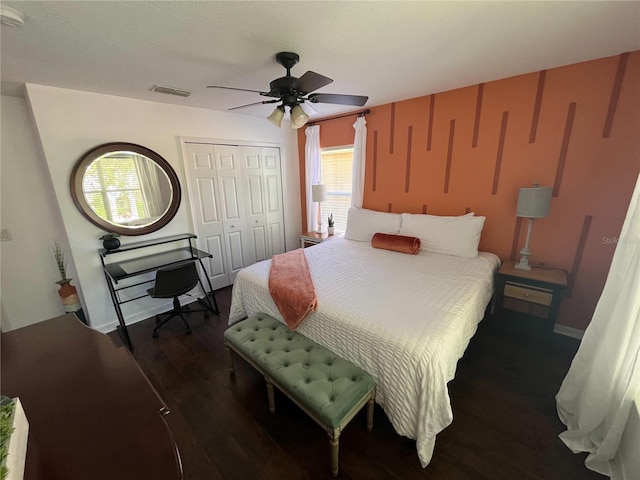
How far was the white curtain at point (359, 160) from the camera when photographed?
334 cm

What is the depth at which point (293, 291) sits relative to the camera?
6.29 feet

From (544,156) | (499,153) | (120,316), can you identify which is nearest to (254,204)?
(120,316)

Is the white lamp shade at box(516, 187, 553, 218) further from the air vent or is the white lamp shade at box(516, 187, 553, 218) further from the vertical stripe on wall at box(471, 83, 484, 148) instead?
the air vent

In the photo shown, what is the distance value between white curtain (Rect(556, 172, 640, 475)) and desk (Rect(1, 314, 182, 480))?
1.93 m

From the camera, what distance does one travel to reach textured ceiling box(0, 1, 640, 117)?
1330 mm

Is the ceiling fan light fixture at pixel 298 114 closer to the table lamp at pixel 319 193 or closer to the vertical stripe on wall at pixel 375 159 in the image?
the vertical stripe on wall at pixel 375 159

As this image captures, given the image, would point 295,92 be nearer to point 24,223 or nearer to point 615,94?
point 615,94

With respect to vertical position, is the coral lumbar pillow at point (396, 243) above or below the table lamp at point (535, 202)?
below

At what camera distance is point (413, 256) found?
264cm

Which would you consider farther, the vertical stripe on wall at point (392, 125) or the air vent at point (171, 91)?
the vertical stripe on wall at point (392, 125)

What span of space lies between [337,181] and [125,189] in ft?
8.71

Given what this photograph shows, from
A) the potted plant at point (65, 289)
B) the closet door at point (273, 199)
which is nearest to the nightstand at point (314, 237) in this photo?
the closet door at point (273, 199)

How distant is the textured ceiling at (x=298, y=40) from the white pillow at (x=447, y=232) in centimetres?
132

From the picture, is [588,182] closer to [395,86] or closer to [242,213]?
[395,86]
